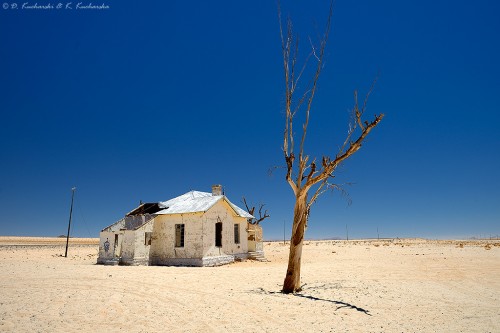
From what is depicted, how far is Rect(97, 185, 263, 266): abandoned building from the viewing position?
21031mm

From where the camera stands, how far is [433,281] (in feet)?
41.6

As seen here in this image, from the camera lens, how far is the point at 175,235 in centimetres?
2183

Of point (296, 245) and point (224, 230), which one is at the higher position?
point (224, 230)

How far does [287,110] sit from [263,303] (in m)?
5.96

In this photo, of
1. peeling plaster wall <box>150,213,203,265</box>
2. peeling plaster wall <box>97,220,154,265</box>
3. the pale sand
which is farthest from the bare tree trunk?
peeling plaster wall <box>97,220,154,265</box>

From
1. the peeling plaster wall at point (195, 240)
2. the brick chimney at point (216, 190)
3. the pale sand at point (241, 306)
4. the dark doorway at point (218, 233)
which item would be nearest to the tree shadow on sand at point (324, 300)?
the pale sand at point (241, 306)

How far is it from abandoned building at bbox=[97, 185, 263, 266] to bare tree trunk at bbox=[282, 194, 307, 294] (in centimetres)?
1103

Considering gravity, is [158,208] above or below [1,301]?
above

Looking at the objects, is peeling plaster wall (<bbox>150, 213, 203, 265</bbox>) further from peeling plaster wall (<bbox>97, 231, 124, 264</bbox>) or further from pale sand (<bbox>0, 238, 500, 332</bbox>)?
pale sand (<bbox>0, 238, 500, 332</bbox>)

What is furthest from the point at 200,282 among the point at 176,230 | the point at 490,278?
the point at 490,278

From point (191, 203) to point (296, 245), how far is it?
1370cm

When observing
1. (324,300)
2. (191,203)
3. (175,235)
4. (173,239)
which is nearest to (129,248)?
(173,239)

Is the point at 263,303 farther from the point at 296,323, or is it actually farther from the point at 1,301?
the point at 1,301

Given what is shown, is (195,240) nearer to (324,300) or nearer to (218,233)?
(218,233)
